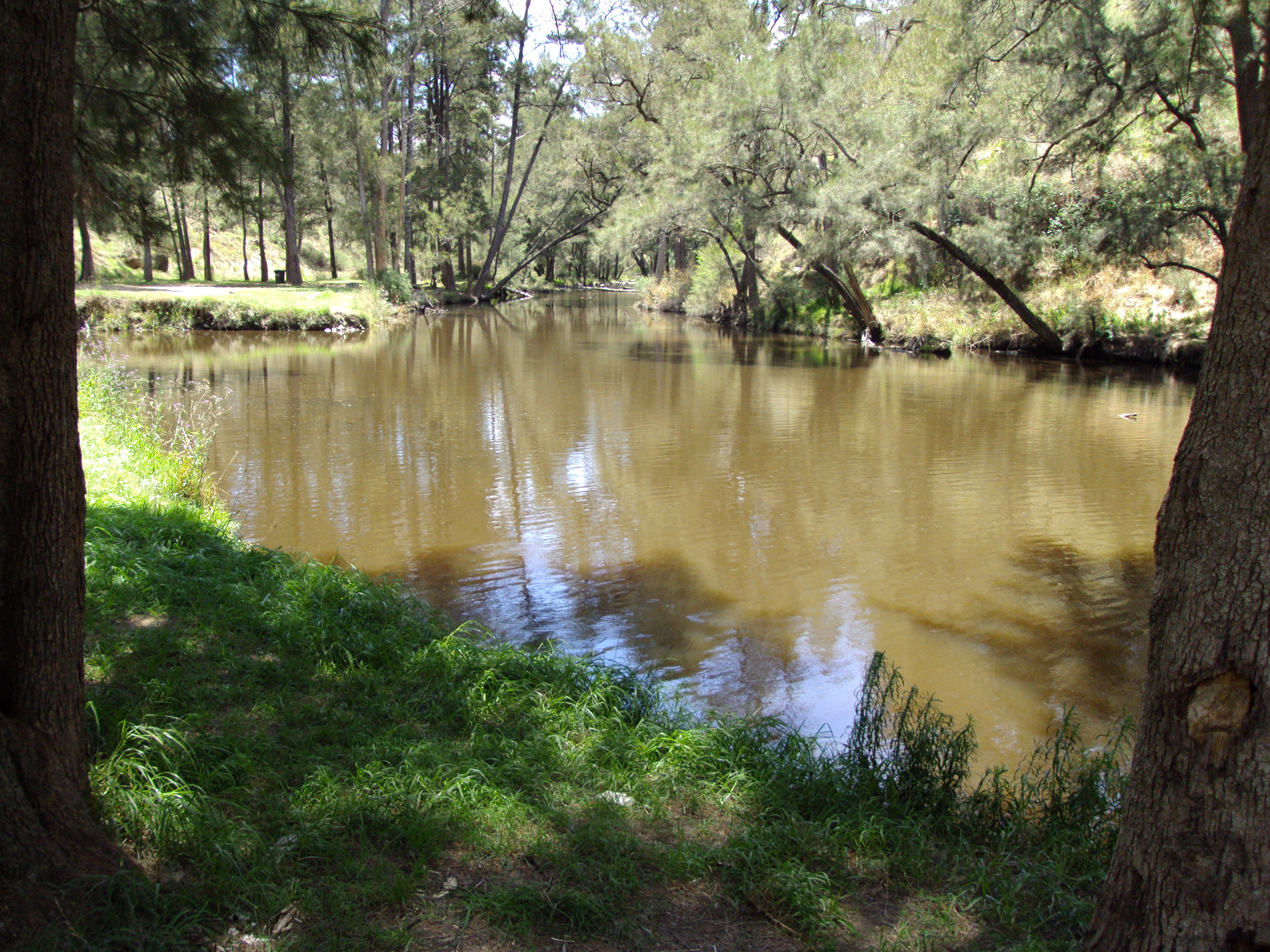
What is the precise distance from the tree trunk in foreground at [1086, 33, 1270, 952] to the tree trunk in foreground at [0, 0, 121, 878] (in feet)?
9.70

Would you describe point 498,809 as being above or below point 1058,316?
below

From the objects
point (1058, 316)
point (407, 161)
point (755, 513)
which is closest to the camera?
point (755, 513)

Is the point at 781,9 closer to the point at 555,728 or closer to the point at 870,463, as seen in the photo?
the point at 870,463

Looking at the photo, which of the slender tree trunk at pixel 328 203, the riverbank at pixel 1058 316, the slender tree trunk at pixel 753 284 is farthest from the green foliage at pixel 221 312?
the riverbank at pixel 1058 316

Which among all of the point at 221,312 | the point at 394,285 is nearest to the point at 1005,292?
the point at 221,312

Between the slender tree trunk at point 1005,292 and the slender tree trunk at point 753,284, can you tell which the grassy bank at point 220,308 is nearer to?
the slender tree trunk at point 753,284

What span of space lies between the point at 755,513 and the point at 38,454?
289 inches

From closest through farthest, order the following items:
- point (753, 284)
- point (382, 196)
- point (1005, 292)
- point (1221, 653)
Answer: point (1221, 653)
point (1005, 292)
point (753, 284)
point (382, 196)

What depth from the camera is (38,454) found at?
2.53 meters

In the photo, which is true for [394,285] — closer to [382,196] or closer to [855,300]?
[382,196]

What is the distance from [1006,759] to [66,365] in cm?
475

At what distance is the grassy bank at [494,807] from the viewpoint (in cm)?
267

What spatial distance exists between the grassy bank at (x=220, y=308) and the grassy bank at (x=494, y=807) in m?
20.8

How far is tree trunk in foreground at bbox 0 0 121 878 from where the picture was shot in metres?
2.44
